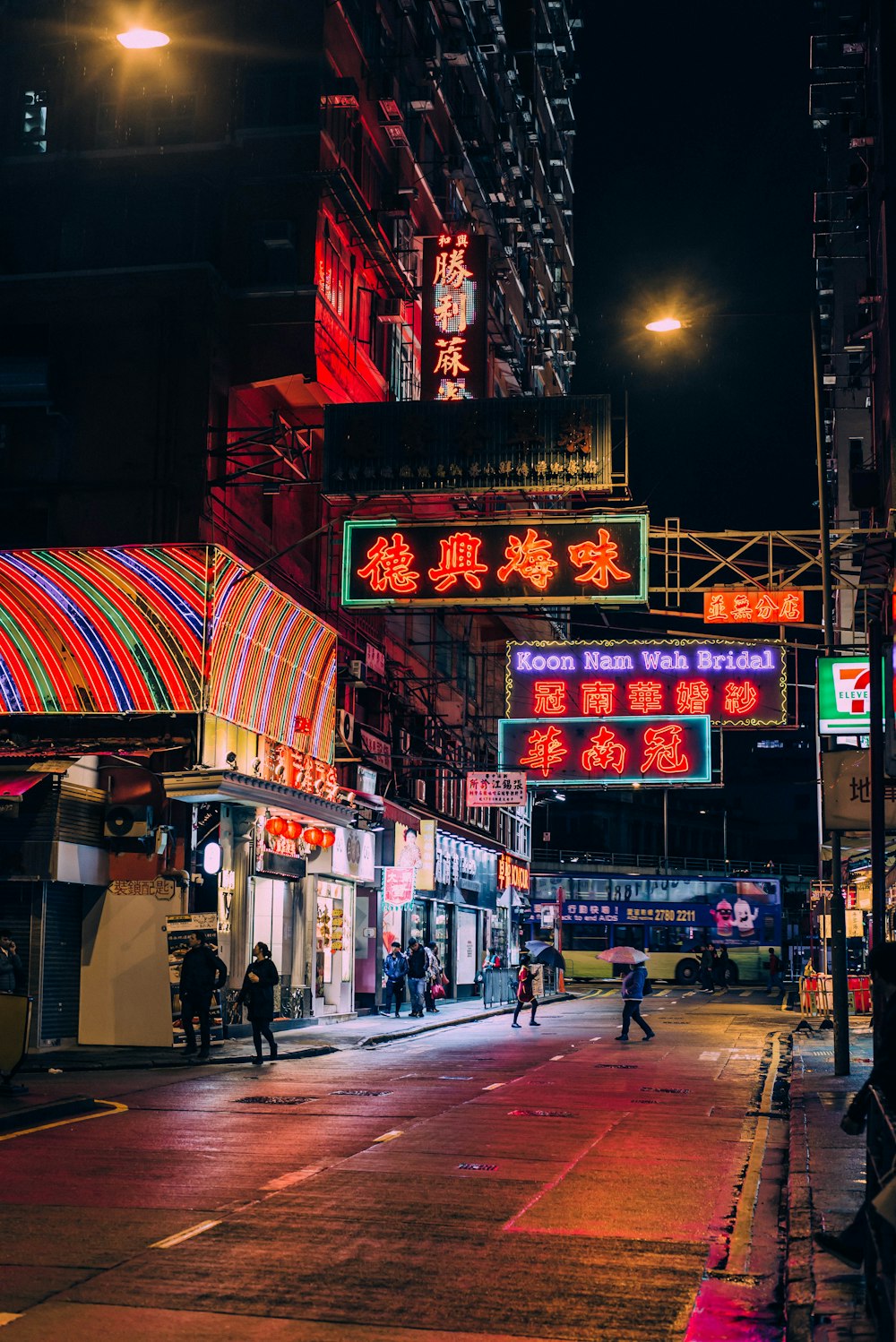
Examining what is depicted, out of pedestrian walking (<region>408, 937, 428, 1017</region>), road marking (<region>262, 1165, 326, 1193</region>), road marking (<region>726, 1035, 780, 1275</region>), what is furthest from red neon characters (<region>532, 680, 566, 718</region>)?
road marking (<region>262, 1165, 326, 1193</region>)

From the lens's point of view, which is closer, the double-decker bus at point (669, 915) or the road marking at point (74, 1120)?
the road marking at point (74, 1120)

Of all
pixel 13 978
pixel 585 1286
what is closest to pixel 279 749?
pixel 13 978

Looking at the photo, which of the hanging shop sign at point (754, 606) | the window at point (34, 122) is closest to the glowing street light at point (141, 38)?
the hanging shop sign at point (754, 606)

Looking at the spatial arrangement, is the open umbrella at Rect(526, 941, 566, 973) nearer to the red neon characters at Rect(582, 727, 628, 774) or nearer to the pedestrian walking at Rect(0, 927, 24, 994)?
the red neon characters at Rect(582, 727, 628, 774)

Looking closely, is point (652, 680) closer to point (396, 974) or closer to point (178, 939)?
point (396, 974)

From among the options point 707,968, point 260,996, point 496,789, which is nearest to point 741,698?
point 496,789

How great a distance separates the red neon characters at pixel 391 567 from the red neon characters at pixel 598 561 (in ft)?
8.73

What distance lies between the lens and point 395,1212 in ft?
33.9

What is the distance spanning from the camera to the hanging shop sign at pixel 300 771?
1161 inches

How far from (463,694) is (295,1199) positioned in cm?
4164

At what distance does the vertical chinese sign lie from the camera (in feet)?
116

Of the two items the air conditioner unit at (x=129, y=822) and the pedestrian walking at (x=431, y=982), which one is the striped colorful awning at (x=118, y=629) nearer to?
the air conditioner unit at (x=129, y=822)

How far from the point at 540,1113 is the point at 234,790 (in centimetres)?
987

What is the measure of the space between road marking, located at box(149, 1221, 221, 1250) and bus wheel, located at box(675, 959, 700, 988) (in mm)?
58946
